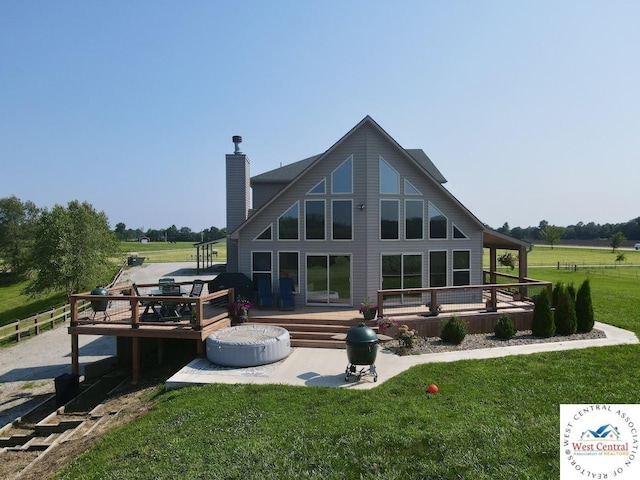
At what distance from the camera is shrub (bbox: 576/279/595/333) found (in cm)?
1137

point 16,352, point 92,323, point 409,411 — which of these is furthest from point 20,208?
point 409,411

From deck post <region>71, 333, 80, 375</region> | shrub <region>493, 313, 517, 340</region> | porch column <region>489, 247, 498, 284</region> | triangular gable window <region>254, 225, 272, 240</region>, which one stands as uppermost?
triangular gable window <region>254, 225, 272, 240</region>

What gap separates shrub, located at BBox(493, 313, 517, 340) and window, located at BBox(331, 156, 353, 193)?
21.1ft

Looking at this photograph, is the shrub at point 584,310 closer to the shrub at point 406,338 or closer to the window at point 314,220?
the shrub at point 406,338

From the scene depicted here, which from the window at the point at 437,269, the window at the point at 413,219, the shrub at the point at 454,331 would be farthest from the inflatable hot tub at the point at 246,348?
the window at the point at 437,269

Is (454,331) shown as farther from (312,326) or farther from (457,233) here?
(457,233)

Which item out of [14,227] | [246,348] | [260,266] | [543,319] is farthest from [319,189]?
[14,227]

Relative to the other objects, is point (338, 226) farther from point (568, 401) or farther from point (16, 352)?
point (16, 352)

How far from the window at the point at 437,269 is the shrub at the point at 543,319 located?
3431mm

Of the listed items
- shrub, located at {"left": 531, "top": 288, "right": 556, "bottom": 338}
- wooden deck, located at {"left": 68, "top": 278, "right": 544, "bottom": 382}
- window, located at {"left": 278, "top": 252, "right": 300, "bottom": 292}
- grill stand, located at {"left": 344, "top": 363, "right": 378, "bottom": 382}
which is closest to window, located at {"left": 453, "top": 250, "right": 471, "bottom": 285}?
wooden deck, located at {"left": 68, "top": 278, "right": 544, "bottom": 382}

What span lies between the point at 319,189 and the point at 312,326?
201 inches

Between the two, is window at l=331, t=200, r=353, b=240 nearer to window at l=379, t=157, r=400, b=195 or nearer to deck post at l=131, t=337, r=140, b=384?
window at l=379, t=157, r=400, b=195

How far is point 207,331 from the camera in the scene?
10.1m

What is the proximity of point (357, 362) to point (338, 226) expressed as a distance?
21.6ft
